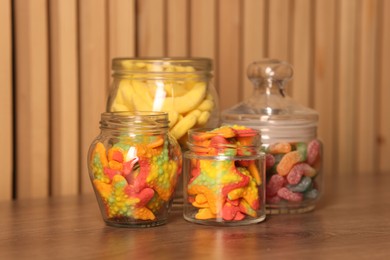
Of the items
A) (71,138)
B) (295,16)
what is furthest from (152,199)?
(295,16)

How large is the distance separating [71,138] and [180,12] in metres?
0.25

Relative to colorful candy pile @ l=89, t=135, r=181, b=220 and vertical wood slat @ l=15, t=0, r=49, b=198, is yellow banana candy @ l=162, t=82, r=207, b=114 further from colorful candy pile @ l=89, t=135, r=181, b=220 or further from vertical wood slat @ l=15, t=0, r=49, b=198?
vertical wood slat @ l=15, t=0, r=49, b=198

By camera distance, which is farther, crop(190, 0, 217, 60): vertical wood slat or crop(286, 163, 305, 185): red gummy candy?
crop(190, 0, 217, 60): vertical wood slat

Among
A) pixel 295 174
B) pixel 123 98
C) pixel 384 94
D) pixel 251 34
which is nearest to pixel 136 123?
pixel 123 98

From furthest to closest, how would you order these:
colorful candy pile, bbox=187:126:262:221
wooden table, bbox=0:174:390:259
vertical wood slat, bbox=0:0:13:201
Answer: vertical wood slat, bbox=0:0:13:201, colorful candy pile, bbox=187:126:262:221, wooden table, bbox=0:174:390:259

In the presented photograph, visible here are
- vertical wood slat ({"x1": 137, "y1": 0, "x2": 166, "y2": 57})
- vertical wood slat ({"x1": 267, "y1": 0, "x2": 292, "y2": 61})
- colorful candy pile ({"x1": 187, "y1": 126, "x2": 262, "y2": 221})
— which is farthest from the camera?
vertical wood slat ({"x1": 267, "y1": 0, "x2": 292, "y2": 61})

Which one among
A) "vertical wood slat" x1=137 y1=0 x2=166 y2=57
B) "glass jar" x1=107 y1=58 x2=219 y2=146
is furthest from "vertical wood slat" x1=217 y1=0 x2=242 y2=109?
"glass jar" x1=107 y1=58 x2=219 y2=146

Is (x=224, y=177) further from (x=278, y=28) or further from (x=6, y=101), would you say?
(x=278, y=28)

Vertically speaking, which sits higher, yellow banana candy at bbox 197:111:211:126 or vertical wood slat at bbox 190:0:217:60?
vertical wood slat at bbox 190:0:217:60

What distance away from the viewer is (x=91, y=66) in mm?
1094

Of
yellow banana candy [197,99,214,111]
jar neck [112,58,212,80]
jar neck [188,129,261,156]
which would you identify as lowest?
jar neck [188,129,261,156]

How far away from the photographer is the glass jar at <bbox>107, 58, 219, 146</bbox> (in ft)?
3.05

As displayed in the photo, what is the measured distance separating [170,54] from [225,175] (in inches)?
14.0

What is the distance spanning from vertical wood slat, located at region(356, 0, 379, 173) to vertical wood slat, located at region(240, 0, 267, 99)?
199 mm
